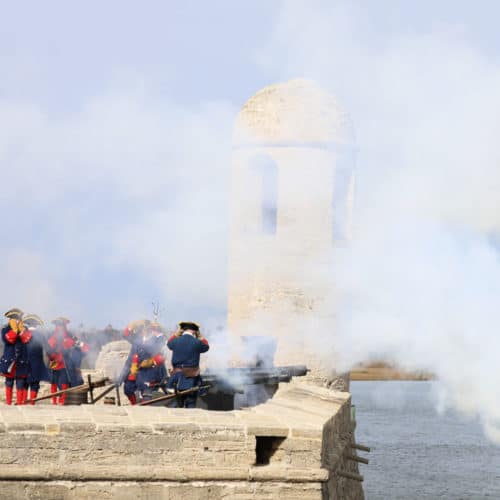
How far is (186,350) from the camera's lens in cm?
1234

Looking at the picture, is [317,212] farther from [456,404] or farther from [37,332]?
[37,332]

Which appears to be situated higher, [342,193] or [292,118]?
[292,118]

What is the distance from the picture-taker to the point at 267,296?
20.1 metres

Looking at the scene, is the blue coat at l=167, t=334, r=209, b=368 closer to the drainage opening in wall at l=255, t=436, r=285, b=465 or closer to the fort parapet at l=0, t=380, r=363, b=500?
the fort parapet at l=0, t=380, r=363, b=500

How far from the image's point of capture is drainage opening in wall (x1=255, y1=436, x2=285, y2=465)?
984 centimetres

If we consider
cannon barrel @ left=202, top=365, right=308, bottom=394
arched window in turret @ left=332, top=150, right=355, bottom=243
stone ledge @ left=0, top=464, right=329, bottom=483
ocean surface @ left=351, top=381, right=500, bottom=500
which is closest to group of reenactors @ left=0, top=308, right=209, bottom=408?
cannon barrel @ left=202, top=365, right=308, bottom=394

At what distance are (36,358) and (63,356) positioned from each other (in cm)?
45

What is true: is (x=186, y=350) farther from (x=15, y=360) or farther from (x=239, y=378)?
(x=15, y=360)

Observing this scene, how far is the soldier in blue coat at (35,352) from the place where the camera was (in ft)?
45.6

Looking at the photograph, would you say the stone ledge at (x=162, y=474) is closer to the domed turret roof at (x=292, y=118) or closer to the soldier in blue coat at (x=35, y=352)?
the soldier in blue coat at (x=35, y=352)

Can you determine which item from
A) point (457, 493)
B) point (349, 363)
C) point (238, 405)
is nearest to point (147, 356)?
point (238, 405)

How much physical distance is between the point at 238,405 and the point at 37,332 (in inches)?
95.8

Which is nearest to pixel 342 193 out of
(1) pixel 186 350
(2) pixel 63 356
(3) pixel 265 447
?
(2) pixel 63 356

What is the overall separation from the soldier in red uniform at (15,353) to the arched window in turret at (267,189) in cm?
716
